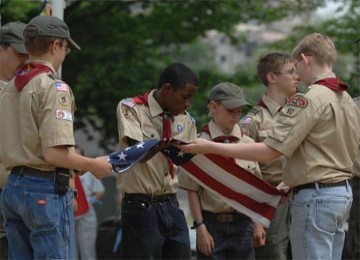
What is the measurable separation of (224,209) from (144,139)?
104cm

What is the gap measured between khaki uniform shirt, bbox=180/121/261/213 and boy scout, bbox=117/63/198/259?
0.41 m

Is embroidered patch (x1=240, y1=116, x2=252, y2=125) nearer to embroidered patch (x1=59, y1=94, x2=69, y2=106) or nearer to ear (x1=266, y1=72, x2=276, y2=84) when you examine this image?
ear (x1=266, y1=72, x2=276, y2=84)

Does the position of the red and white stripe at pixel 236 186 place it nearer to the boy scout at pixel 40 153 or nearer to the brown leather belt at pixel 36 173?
the boy scout at pixel 40 153

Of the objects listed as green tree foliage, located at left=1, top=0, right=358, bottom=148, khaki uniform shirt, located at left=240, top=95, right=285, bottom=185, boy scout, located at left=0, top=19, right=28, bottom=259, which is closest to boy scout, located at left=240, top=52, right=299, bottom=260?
khaki uniform shirt, located at left=240, top=95, right=285, bottom=185

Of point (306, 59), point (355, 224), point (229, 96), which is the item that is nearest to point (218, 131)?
point (229, 96)

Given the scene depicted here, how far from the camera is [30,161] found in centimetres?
526

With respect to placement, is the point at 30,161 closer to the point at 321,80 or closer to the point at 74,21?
the point at 321,80

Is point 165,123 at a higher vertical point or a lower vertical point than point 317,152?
higher

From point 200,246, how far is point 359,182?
173 centimetres

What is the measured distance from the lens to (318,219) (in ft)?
18.6

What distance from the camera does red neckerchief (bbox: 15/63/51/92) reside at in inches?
210

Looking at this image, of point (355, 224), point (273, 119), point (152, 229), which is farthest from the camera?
point (355, 224)

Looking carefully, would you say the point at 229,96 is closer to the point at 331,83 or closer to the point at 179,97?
the point at 179,97

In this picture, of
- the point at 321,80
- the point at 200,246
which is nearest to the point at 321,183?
the point at 321,80
